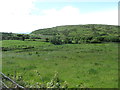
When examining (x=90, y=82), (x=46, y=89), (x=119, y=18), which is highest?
(x=119, y=18)

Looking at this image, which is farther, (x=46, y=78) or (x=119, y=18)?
(x=46, y=78)

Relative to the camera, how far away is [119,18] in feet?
19.2

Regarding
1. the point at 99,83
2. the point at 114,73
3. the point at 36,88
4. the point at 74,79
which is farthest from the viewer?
the point at 114,73

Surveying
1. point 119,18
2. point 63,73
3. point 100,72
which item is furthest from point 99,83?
point 119,18

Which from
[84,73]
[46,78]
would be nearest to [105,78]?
[84,73]

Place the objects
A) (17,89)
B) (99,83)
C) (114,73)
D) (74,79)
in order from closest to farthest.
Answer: (17,89), (99,83), (74,79), (114,73)

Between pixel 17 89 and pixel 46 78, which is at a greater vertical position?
pixel 17 89

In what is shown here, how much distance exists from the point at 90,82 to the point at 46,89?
334 inches

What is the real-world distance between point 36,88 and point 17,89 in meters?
1.23

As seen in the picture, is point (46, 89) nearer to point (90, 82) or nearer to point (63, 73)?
point (90, 82)

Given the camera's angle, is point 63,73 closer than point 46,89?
No

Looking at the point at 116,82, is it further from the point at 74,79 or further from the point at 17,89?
the point at 17,89

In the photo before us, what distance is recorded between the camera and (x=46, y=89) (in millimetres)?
6809

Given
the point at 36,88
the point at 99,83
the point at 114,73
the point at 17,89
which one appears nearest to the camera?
the point at 17,89
